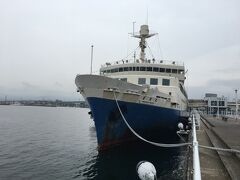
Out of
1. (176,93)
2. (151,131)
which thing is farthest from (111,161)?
(176,93)

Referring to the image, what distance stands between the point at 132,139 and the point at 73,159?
4250 millimetres

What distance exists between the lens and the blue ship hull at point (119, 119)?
50.3 feet

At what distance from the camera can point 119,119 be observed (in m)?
16.0

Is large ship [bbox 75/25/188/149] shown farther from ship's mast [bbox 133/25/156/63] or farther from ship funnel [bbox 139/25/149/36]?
ship funnel [bbox 139/25/149/36]

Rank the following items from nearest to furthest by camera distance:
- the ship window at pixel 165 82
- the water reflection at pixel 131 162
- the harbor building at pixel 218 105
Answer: the water reflection at pixel 131 162 → the ship window at pixel 165 82 → the harbor building at pixel 218 105

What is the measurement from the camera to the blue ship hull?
15.3 m

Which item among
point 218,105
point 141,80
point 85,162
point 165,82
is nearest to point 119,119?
point 85,162

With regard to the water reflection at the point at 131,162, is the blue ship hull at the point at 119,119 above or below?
above

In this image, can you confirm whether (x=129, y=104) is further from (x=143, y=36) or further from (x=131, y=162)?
(x=143, y=36)

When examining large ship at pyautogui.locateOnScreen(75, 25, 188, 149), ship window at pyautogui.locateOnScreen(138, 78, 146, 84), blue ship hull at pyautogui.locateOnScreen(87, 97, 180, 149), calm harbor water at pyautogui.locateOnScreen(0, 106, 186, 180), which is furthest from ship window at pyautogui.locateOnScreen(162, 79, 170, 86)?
calm harbor water at pyautogui.locateOnScreen(0, 106, 186, 180)

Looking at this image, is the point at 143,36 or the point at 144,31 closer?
the point at 144,31

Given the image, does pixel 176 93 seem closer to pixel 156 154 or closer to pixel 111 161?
pixel 156 154

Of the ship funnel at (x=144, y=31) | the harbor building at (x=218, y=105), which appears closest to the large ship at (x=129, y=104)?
the ship funnel at (x=144, y=31)

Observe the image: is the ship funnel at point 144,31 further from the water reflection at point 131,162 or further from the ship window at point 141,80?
the water reflection at point 131,162
